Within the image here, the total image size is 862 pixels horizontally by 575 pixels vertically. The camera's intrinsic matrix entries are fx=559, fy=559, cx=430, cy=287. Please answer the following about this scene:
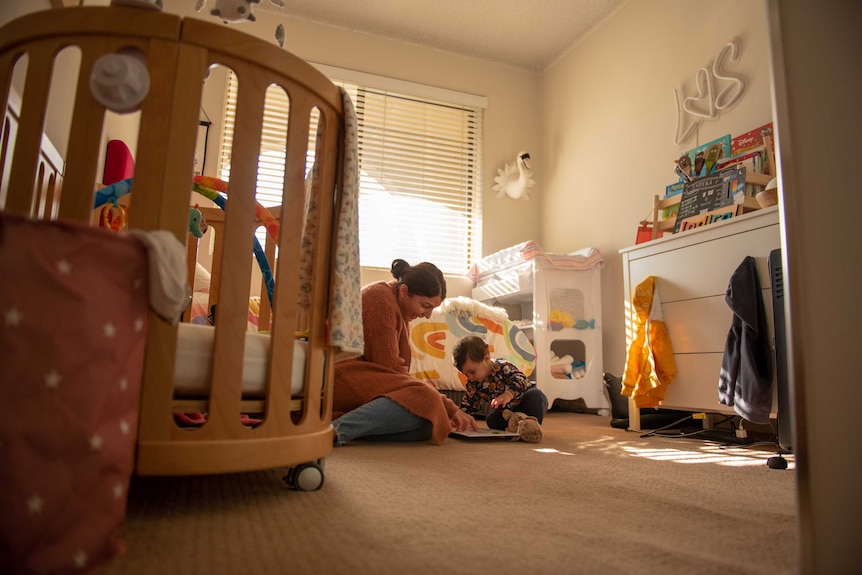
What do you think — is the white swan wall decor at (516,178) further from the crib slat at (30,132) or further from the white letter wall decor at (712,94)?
the crib slat at (30,132)

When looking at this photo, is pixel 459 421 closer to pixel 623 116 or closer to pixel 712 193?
pixel 712 193

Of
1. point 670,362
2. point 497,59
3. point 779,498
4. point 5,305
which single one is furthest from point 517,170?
point 5,305

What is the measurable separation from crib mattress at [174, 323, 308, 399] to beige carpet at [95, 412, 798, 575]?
0.63 ft

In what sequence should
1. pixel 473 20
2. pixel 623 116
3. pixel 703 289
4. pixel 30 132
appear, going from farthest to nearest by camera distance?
pixel 473 20 < pixel 623 116 < pixel 703 289 < pixel 30 132

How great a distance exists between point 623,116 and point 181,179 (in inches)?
133

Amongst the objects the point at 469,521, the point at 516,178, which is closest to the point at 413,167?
the point at 516,178

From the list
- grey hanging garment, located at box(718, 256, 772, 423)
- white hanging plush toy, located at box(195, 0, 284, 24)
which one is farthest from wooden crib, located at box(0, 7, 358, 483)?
grey hanging garment, located at box(718, 256, 772, 423)

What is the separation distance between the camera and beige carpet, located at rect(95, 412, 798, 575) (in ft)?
2.28

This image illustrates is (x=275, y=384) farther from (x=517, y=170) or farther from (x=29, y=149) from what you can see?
(x=517, y=170)

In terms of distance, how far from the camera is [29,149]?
864mm

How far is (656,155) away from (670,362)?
1536 millimetres

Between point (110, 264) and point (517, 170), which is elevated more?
point (517, 170)

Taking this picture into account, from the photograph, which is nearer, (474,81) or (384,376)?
(384,376)

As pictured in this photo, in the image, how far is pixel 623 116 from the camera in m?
3.66
